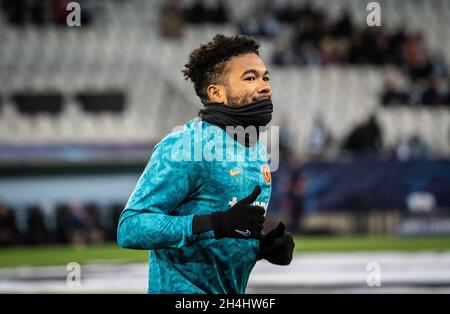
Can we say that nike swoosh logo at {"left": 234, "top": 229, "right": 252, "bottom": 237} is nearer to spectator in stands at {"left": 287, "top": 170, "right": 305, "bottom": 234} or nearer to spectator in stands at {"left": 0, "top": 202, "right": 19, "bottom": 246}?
spectator in stands at {"left": 0, "top": 202, "right": 19, "bottom": 246}

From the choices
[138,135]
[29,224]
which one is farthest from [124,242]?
[138,135]

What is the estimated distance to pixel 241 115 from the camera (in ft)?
15.0

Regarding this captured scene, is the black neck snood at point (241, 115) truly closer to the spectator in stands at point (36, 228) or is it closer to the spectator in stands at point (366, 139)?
the spectator in stands at point (36, 228)

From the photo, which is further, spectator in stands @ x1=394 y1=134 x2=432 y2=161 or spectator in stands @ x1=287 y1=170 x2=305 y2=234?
spectator in stands @ x1=394 y1=134 x2=432 y2=161

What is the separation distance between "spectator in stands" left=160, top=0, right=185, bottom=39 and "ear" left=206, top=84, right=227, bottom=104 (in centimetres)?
2077

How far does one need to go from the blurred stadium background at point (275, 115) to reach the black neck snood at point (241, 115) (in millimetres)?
11050

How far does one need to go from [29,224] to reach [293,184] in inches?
225

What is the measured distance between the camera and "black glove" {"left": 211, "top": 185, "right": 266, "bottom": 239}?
436 cm

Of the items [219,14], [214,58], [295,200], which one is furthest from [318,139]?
[214,58]

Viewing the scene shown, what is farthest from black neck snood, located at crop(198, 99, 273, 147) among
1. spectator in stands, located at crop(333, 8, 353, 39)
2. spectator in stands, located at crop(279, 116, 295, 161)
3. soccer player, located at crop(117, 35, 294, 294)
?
spectator in stands, located at crop(333, 8, 353, 39)

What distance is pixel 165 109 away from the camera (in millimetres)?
23984

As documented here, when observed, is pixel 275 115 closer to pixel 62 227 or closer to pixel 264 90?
pixel 62 227

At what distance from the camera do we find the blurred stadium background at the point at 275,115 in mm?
19578

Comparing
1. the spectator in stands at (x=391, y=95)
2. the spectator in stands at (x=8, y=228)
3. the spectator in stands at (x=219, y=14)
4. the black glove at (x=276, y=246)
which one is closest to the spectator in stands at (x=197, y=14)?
→ the spectator in stands at (x=219, y=14)
